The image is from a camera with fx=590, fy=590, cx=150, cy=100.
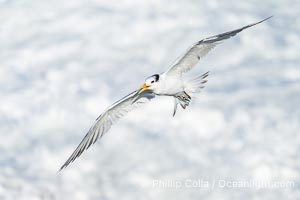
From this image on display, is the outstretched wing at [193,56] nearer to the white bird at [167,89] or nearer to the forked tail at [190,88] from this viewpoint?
the white bird at [167,89]

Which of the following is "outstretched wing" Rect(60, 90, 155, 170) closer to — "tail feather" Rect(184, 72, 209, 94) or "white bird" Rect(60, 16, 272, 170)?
"white bird" Rect(60, 16, 272, 170)

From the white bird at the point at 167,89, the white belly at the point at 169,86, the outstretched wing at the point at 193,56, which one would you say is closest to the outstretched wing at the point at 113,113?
the white bird at the point at 167,89

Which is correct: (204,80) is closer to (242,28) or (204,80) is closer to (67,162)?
(242,28)

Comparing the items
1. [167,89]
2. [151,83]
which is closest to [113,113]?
[151,83]

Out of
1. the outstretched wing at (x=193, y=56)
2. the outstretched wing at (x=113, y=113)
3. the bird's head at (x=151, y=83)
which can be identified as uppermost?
the outstretched wing at (x=193, y=56)

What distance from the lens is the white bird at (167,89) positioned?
21.1m

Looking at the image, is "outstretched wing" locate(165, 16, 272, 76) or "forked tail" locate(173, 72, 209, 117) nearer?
"outstretched wing" locate(165, 16, 272, 76)

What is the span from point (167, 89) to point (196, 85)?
1.31 metres

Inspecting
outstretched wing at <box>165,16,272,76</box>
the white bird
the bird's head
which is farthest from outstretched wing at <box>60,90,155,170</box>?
outstretched wing at <box>165,16,272,76</box>

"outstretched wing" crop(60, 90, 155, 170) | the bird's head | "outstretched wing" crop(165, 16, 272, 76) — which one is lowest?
"outstretched wing" crop(60, 90, 155, 170)

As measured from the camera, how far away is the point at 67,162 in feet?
65.5

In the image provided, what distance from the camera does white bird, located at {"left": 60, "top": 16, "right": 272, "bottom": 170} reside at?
69.3 feet

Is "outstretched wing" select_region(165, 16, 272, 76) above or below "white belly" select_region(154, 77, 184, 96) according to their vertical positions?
above

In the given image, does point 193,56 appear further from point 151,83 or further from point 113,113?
point 113,113
